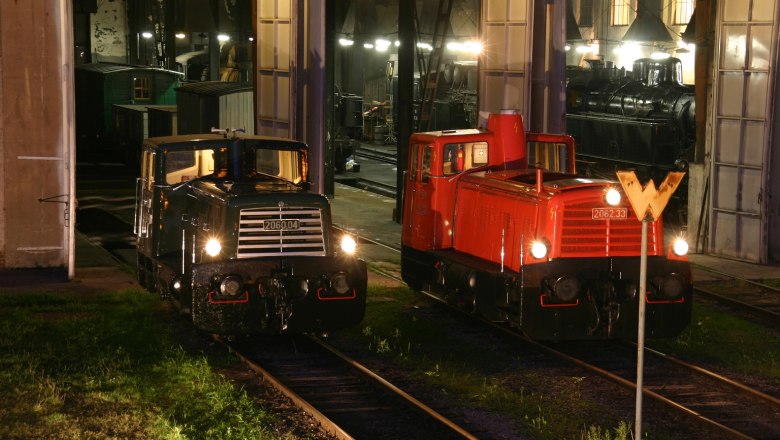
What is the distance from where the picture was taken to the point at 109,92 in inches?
1750

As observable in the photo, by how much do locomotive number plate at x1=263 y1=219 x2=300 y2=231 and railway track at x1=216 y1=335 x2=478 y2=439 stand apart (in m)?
1.54

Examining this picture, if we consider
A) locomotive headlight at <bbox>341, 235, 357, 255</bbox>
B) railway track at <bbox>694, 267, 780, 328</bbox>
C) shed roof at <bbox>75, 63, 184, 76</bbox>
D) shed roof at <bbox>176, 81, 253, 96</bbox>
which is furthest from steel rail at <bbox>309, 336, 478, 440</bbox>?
shed roof at <bbox>75, 63, 184, 76</bbox>

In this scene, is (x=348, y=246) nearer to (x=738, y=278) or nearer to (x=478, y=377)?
(x=478, y=377)

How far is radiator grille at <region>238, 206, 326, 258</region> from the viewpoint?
41.2 feet

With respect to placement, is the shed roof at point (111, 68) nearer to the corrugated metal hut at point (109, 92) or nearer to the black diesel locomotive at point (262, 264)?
the corrugated metal hut at point (109, 92)

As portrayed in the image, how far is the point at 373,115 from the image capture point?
50156 millimetres

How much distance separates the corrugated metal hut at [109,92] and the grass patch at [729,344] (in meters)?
32.5

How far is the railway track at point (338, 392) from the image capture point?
10.2 m

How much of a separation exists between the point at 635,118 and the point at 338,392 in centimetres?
2073

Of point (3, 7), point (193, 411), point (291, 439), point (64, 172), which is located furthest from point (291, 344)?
point (3, 7)

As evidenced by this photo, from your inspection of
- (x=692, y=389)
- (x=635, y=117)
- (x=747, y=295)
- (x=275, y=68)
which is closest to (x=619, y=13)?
(x=635, y=117)

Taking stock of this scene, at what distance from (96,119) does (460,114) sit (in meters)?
15.0

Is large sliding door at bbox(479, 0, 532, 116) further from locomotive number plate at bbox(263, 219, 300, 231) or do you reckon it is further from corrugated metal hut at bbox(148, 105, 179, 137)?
corrugated metal hut at bbox(148, 105, 179, 137)

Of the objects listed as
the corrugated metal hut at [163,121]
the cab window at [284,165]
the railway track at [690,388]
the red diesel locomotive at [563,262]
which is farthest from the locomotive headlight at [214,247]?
the corrugated metal hut at [163,121]
